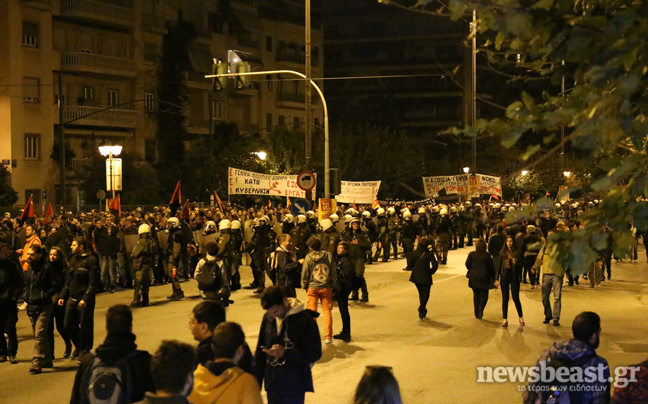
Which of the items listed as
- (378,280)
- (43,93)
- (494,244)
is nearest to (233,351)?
(494,244)

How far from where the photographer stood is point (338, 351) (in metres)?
12.7

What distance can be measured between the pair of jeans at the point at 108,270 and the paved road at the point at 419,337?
1.55 feet

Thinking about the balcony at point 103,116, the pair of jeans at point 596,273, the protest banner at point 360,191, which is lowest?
the pair of jeans at point 596,273

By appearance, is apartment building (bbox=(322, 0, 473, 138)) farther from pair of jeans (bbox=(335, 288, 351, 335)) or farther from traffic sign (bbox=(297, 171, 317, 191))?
pair of jeans (bbox=(335, 288, 351, 335))

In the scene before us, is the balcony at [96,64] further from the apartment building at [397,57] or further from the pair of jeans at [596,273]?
the apartment building at [397,57]

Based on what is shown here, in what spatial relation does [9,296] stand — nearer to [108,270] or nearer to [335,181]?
[108,270]

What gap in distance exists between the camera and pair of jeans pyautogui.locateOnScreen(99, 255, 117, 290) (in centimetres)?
2075

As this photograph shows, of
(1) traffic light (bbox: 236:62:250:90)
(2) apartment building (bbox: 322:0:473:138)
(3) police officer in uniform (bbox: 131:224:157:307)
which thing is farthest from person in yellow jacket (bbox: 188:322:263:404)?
(2) apartment building (bbox: 322:0:473:138)

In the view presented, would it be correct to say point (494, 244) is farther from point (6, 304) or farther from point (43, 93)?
point (43, 93)

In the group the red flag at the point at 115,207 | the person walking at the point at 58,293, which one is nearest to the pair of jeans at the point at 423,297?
the person walking at the point at 58,293

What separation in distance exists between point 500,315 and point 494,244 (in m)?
3.25

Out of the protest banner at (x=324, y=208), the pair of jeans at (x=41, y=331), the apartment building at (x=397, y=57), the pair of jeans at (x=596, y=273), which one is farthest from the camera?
the apartment building at (x=397, y=57)

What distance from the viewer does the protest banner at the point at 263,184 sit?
27.9m

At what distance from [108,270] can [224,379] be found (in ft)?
53.5
